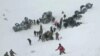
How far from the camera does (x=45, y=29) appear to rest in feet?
127

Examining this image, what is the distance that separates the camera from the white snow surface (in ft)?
92.1

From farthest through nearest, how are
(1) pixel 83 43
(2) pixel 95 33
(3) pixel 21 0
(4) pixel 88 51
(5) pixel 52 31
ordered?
(3) pixel 21 0 → (5) pixel 52 31 → (2) pixel 95 33 → (1) pixel 83 43 → (4) pixel 88 51

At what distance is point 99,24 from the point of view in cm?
3281

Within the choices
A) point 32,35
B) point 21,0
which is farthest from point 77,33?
point 21,0

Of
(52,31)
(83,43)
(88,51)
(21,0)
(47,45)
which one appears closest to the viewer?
(88,51)

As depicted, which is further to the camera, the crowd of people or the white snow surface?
the crowd of people

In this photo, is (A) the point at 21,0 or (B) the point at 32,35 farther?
(A) the point at 21,0

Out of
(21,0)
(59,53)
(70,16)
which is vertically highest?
(21,0)

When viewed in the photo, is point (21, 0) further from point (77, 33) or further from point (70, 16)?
point (77, 33)

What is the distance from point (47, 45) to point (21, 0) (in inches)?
701

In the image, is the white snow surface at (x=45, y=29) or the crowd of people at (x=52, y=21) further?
the crowd of people at (x=52, y=21)

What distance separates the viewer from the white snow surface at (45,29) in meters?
28.1

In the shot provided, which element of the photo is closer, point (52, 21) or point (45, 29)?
point (45, 29)

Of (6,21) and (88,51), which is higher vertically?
(6,21)
